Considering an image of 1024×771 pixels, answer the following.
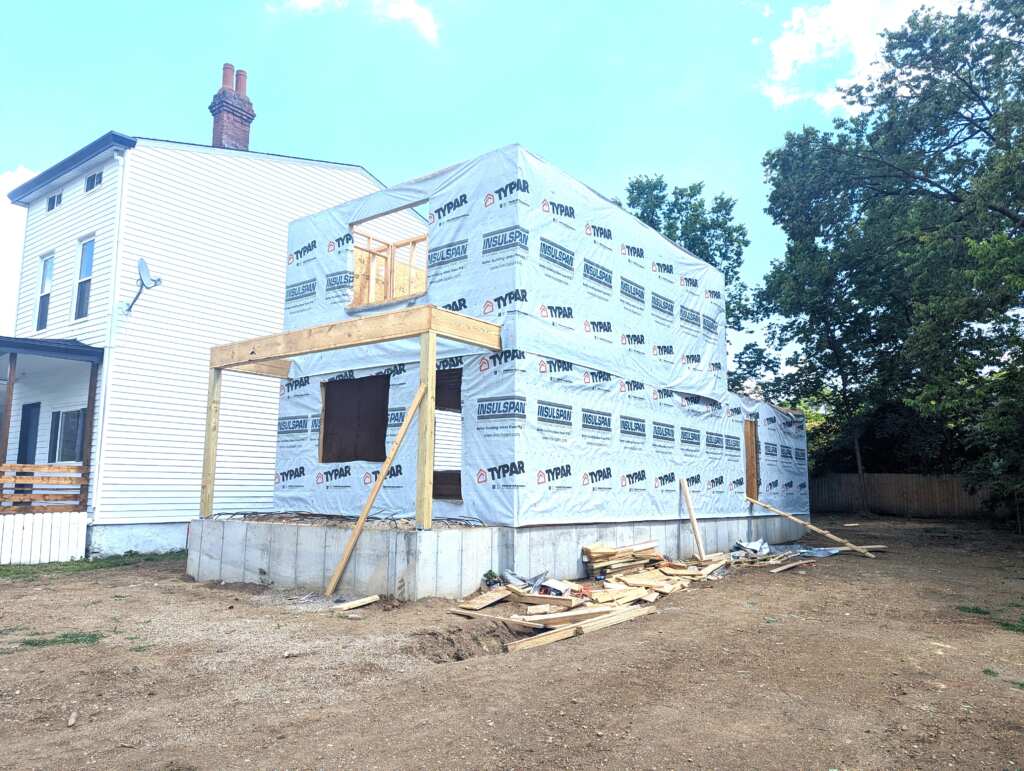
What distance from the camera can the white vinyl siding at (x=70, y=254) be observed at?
46.2 ft

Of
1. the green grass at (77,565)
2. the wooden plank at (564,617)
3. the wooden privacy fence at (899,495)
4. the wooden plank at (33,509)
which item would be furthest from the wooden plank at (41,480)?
the wooden privacy fence at (899,495)

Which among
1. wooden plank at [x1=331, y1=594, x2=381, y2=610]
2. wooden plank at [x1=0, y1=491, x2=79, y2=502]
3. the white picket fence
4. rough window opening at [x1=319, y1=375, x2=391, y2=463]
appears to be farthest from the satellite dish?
wooden plank at [x1=331, y1=594, x2=381, y2=610]

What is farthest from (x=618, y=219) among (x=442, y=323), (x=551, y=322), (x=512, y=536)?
(x=512, y=536)

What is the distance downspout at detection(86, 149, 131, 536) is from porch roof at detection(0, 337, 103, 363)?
0.84 feet

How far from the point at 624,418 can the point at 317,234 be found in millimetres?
6568

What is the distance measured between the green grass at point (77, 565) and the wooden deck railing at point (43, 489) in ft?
3.71

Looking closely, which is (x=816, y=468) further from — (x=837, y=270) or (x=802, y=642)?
(x=802, y=642)

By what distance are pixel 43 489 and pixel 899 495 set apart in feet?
81.1

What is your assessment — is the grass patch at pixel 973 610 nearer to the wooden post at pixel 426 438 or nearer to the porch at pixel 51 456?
the wooden post at pixel 426 438

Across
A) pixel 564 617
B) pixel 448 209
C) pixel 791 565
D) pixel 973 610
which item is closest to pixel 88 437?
pixel 448 209

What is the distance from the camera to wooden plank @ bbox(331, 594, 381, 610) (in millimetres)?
7698

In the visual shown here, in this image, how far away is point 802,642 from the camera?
255 inches

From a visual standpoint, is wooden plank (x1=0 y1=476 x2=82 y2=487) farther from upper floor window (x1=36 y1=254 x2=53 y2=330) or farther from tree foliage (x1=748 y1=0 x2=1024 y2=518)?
tree foliage (x1=748 y1=0 x2=1024 y2=518)

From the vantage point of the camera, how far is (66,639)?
648 cm
